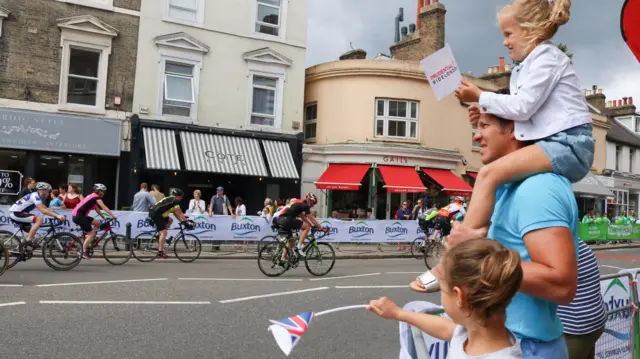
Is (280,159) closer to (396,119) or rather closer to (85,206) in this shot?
(396,119)

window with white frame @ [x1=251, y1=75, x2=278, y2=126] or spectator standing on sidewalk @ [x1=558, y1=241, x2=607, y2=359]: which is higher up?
window with white frame @ [x1=251, y1=75, x2=278, y2=126]

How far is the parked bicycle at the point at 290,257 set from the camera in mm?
11258

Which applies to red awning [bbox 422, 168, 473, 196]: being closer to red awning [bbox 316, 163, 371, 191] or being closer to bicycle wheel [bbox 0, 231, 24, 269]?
red awning [bbox 316, 163, 371, 191]

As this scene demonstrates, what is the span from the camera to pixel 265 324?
249 inches

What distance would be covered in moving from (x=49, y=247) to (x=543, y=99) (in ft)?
36.1

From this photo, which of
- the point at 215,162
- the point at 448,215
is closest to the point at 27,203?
the point at 215,162

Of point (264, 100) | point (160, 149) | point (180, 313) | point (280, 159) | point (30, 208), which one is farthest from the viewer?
point (264, 100)

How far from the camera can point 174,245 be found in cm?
1338

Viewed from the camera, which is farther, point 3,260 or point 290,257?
point 290,257

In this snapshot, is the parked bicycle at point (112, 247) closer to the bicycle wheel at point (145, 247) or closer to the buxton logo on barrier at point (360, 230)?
the bicycle wheel at point (145, 247)

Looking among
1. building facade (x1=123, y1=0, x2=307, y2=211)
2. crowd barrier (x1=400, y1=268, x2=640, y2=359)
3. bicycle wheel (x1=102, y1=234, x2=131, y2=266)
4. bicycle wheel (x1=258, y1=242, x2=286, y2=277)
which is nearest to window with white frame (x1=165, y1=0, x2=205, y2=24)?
building facade (x1=123, y1=0, x2=307, y2=211)

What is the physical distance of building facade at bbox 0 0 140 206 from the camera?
16.2 m

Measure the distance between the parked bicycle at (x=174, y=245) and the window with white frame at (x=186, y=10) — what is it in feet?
28.0

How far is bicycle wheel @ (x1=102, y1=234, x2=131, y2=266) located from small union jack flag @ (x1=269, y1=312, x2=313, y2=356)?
11.2 metres
